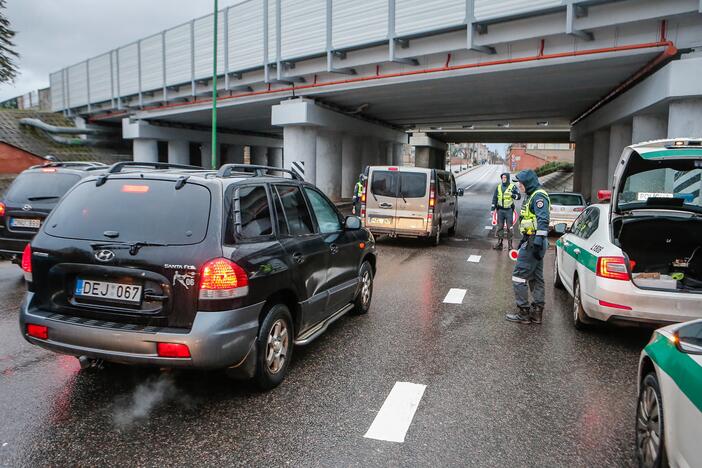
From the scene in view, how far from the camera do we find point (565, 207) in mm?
15883

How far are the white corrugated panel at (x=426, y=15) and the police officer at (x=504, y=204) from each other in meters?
→ 5.70

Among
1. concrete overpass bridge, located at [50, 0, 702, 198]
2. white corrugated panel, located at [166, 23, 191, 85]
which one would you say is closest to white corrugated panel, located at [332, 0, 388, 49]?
concrete overpass bridge, located at [50, 0, 702, 198]

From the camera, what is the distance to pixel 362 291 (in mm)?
6535

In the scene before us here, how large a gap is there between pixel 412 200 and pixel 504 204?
2.33 m

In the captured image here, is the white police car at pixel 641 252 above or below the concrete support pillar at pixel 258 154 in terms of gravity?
below

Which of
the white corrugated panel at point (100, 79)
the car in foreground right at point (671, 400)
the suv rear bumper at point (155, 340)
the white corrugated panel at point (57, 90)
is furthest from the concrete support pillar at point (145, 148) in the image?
the car in foreground right at point (671, 400)

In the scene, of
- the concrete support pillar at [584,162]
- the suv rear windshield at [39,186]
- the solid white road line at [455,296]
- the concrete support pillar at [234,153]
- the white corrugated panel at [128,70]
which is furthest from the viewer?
the concrete support pillar at [234,153]

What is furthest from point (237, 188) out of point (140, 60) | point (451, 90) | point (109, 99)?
point (109, 99)

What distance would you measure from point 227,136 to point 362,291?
37.1 meters

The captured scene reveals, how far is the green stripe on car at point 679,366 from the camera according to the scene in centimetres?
230

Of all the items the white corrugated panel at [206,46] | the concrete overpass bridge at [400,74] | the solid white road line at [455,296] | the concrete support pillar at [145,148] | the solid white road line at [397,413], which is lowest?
the solid white road line at [397,413]

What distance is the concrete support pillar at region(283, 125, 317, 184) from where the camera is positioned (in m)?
24.2

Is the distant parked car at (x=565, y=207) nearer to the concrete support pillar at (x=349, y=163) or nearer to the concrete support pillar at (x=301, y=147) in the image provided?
the concrete support pillar at (x=301, y=147)

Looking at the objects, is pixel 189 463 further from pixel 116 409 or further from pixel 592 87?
pixel 592 87
